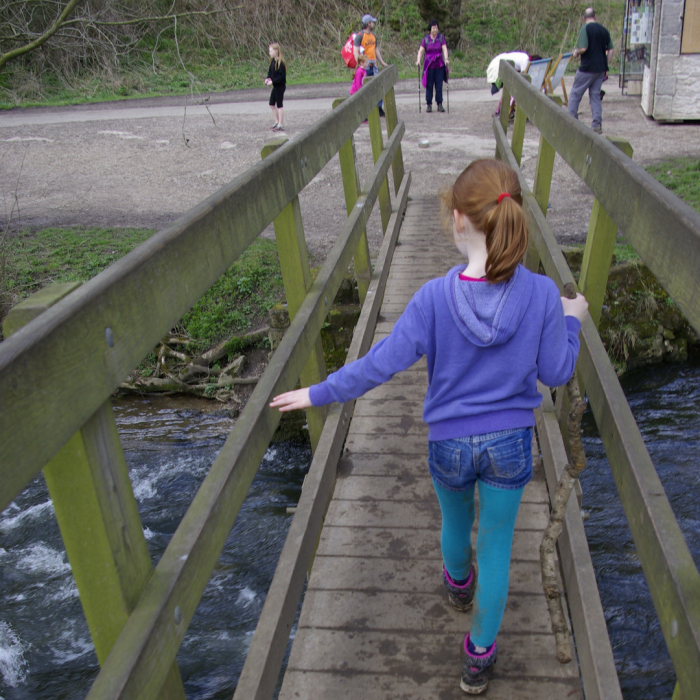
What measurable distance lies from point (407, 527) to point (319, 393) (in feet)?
3.31

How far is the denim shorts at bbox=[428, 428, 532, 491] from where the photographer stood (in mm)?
1729

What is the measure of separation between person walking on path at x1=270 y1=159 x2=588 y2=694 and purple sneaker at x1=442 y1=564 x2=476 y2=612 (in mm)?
253

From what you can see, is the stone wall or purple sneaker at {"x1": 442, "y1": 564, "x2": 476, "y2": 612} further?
the stone wall

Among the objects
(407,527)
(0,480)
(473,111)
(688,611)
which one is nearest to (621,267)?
(407,527)

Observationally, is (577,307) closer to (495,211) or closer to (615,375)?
(615,375)

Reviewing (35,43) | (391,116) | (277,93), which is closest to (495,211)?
(391,116)

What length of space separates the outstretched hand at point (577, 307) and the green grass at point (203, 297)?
5.54 metres

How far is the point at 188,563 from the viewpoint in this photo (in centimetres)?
130

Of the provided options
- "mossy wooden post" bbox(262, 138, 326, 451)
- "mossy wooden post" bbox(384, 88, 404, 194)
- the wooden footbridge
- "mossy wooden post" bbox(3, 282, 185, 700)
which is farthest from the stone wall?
"mossy wooden post" bbox(3, 282, 185, 700)

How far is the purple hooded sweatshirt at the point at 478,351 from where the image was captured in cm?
164

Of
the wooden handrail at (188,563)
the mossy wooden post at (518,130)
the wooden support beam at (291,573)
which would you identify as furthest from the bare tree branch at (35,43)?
the wooden handrail at (188,563)

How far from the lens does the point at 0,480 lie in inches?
32.2

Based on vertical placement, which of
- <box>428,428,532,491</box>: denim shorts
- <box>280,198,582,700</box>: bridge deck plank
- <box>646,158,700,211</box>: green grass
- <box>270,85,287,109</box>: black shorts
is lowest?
<box>280,198,582,700</box>: bridge deck plank

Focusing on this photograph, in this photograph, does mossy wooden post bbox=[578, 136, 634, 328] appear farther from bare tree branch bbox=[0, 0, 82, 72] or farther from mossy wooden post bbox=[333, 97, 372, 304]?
bare tree branch bbox=[0, 0, 82, 72]
